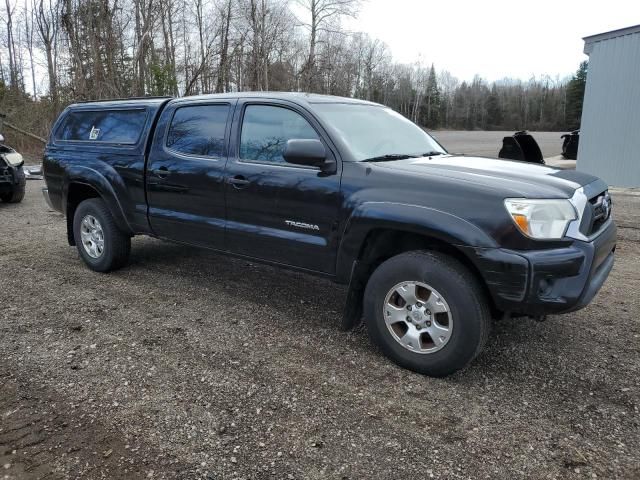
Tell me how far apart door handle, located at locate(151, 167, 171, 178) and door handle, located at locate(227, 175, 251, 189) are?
80cm

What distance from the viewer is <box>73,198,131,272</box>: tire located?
5.31 m

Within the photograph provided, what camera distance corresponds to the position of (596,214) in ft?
11.1

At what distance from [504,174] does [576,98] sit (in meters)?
78.6

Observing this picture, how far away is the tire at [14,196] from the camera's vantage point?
10047 millimetres

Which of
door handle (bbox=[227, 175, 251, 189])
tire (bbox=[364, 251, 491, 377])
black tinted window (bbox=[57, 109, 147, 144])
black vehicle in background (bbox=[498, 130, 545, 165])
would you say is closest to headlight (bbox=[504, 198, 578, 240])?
tire (bbox=[364, 251, 491, 377])

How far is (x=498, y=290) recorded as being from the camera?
118 inches

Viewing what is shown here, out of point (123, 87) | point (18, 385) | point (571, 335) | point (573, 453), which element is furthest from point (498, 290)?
point (123, 87)

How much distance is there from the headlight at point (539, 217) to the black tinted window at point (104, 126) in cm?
360

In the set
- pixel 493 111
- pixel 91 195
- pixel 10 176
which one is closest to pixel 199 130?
pixel 91 195

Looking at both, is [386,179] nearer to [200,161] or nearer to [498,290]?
[498,290]

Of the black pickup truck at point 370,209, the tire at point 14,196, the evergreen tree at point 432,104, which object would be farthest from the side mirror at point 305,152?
the evergreen tree at point 432,104

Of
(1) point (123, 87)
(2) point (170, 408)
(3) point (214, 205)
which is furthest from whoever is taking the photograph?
(1) point (123, 87)

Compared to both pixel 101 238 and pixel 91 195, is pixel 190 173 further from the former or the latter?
pixel 91 195

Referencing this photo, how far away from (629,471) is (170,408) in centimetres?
236
